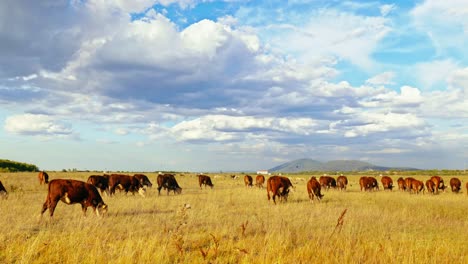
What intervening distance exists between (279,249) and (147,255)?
9.56ft

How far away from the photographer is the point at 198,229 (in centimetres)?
1134

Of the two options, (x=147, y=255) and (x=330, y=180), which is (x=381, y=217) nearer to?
(x=147, y=255)

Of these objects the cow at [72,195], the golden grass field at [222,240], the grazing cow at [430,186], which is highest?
the cow at [72,195]

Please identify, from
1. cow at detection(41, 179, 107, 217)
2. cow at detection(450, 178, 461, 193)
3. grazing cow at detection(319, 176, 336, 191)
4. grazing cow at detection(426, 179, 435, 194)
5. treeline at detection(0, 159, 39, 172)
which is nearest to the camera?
cow at detection(41, 179, 107, 217)

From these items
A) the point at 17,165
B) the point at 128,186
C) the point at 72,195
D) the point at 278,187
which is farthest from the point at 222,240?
the point at 17,165

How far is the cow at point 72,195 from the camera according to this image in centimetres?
1351

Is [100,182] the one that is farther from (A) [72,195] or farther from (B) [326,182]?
(B) [326,182]

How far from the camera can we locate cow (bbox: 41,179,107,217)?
13.5m

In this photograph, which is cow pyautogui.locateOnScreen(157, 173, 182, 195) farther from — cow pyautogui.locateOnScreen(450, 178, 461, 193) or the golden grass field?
cow pyautogui.locateOnScreen(450, 178, 461, 193)

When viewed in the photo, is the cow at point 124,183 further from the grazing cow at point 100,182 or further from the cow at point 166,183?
the cow at point 166,183

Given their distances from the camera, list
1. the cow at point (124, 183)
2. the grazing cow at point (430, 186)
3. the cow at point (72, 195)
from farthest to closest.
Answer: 1. the grazing cow at point (430, 186)
2. the cow at point (124, 183)
3. the cow at point (72, 195)

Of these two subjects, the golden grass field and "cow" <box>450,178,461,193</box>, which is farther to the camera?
"cow" <box>450,178,461,193</box>

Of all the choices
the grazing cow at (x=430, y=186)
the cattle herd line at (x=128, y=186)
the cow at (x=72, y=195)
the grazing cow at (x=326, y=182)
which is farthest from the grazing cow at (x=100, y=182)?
the grazing cow at (x=430, y=186)

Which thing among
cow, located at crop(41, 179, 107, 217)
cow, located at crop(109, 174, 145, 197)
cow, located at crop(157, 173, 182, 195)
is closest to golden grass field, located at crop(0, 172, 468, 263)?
cow, located at crop(41, 179, 107, 217)
